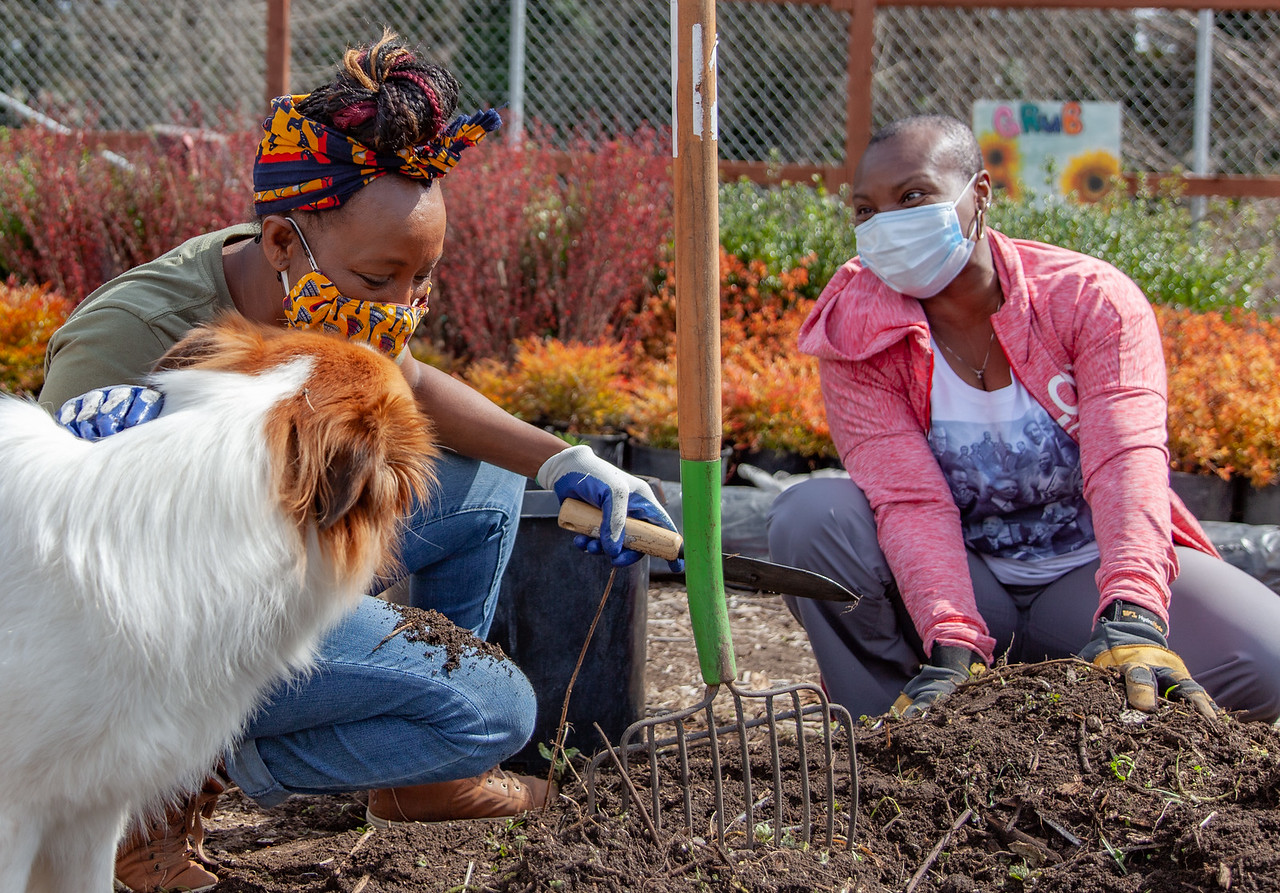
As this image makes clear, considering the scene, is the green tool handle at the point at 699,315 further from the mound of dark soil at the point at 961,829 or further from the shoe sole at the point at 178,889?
the shoe sole at the point at 178,889

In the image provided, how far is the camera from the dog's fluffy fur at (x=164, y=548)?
1.72 m

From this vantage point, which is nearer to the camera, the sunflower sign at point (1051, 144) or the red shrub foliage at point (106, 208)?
the red shrub foliage at point (106, 208)

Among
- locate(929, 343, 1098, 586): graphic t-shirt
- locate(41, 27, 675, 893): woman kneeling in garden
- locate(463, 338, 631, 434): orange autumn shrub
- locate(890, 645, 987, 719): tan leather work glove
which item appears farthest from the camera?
locate(463, 338, 631, 434): orange autumn shrub

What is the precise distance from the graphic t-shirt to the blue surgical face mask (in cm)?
26

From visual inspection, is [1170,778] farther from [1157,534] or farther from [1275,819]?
[1157,534]

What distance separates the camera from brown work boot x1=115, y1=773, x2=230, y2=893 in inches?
96.2

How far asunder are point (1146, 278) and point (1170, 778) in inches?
Answer: 225

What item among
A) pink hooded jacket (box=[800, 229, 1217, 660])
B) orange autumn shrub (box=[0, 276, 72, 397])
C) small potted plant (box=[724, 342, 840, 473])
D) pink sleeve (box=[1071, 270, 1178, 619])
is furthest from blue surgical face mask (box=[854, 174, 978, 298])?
orange autumn shrub (box=[0, 276, 72, 397])

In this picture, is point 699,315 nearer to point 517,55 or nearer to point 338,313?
point 338,313

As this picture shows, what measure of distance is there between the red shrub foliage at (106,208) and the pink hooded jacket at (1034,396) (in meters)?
4.73

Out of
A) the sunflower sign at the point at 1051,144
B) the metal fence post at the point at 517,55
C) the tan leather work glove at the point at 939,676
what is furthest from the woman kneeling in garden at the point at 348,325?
the sunflower sign at the point at 1051,144

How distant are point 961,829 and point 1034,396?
1.43 m

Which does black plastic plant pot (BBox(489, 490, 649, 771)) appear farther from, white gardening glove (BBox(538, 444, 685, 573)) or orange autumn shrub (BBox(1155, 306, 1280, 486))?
orange autumn shrub (BBox(1155, 306, 1280, 486))

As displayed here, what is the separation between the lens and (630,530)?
7.77 feet
